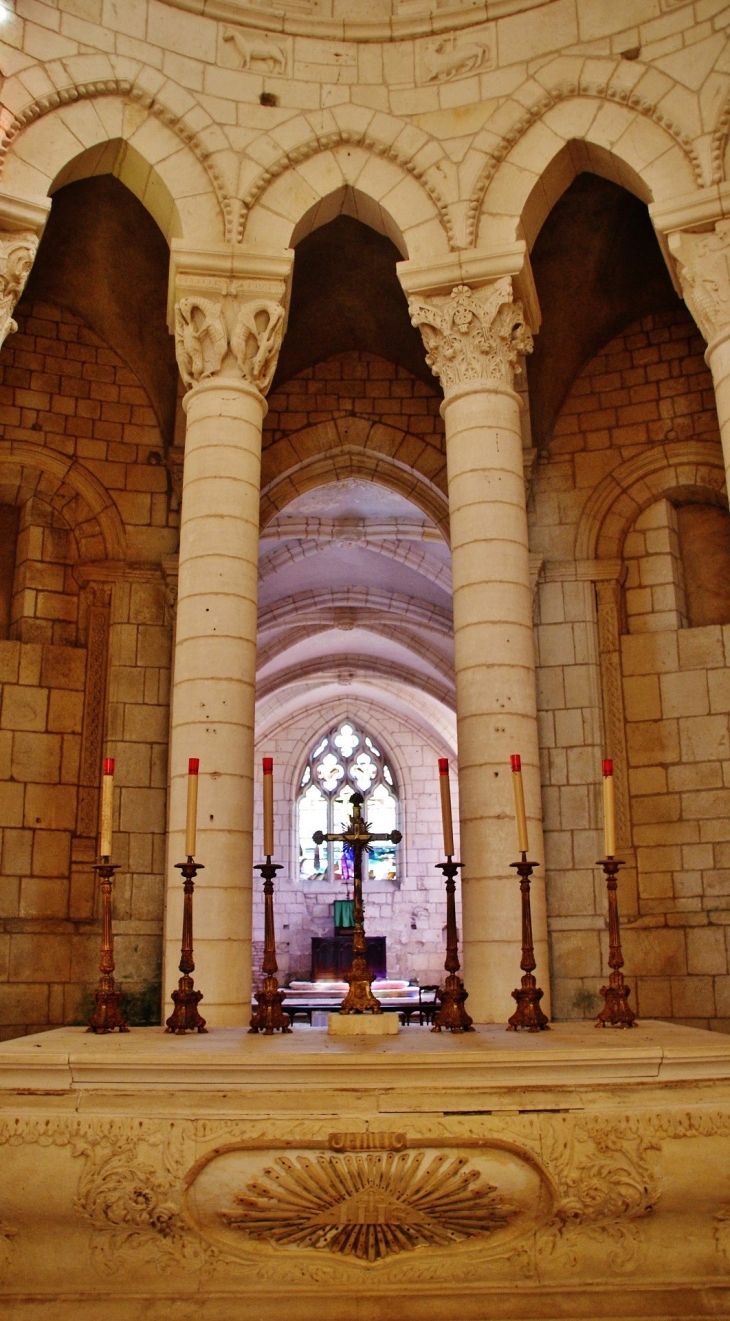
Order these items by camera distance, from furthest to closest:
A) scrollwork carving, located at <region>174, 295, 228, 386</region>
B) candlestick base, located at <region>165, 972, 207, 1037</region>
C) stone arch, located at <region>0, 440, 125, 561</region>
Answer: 1. stone arch, located at <region>0, 440, 125, 561</region>
2. scrollwork carving, located at <region>174, 295, 228, 386</region>
3. candlestick base, located at <region>165, 972, 207, 1037</region>

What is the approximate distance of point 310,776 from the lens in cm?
2527

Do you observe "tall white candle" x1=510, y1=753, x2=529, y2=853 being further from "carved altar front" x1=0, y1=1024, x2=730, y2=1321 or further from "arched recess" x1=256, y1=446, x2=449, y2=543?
"arched recess" x1=256, y1=446, x2=449, y2=543

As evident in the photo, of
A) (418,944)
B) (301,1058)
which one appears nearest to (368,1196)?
(301,1058)

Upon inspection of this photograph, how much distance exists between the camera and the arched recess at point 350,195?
29.1 ft

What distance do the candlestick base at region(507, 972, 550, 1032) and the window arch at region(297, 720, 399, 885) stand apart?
1886 centimetres

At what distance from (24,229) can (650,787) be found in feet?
22.1

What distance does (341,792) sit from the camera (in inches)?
990

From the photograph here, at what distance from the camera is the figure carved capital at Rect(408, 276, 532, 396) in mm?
8523

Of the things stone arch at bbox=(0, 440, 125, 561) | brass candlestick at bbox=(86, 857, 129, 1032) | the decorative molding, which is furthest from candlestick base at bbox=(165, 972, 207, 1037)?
stone arch at bbox=(0, 440, 125, 561)

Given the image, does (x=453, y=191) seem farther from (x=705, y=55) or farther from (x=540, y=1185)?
(x=540, y=1185)

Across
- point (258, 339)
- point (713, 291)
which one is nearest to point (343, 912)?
point (258, 339)

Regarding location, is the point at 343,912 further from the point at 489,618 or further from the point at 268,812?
the point at 268,812

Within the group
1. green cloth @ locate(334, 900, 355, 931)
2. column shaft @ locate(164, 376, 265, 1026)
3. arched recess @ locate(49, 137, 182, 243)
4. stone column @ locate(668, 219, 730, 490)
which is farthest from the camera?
green cloth @ locate(334, 900, 355, 931)

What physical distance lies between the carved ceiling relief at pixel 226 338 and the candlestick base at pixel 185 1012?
4.51 meters
